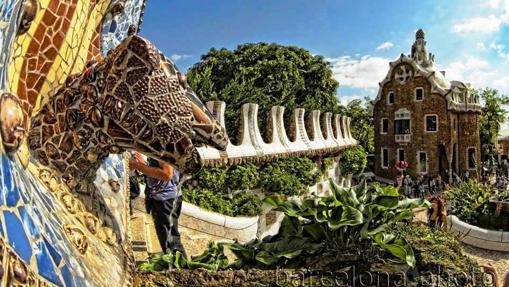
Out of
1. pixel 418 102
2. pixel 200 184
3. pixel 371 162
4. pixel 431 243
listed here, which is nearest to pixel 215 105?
→ pixel 200 184

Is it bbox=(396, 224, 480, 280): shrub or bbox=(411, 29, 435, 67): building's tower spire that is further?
bbox=(411, 29, 435, 67): building's tower spire

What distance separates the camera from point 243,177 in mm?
9320

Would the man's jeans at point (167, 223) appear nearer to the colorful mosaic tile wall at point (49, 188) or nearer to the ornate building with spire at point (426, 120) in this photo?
the colorful mosaic tile wall at point (49, 188)

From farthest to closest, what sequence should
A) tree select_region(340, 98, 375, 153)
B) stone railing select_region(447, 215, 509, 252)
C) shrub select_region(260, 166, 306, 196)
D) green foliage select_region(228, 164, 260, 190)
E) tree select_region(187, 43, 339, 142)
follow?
tree select_region(340, 98, 375, 153) → tree select_region(187, 43, 339, 142) → shrub select_region(260, 166, 306, 196) → green foliage select_region(228, 164, 260, 190) → stone railing select_region(447, 215, 509, 252)

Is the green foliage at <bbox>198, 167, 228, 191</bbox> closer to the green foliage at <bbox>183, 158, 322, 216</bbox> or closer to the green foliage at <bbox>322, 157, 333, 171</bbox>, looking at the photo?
the green foliage at <bbox>183, 158, 322, 216</bbox>

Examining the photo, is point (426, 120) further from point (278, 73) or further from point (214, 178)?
point (214, 178)

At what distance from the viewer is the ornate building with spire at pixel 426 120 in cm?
2366

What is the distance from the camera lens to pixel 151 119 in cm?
128

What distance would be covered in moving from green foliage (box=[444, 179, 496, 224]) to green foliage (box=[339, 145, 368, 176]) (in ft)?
22.3

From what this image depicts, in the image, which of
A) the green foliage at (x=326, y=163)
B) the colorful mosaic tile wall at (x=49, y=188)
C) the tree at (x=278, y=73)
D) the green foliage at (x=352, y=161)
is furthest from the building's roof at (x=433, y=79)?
the colorful mosaic tile wall at (x=49, y=188)

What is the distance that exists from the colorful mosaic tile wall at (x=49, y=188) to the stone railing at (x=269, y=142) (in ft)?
16.7

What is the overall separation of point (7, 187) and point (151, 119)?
42cm

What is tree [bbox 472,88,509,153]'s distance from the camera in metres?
29.2

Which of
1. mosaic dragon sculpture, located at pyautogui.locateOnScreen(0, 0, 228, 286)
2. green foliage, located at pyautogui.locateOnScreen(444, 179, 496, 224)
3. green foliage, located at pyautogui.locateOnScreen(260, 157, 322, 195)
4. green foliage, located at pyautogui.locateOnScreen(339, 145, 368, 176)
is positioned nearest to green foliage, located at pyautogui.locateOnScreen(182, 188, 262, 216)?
green foliage, located at pyautogui.locateOnScreen(260, 157, 322, 195)
